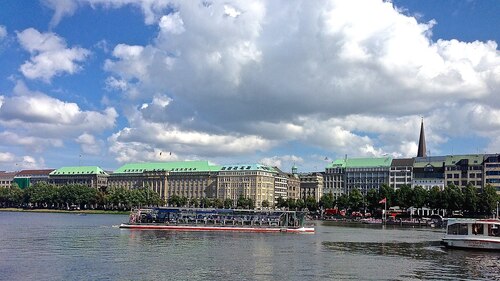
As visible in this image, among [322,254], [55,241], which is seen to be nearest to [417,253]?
[322,254]

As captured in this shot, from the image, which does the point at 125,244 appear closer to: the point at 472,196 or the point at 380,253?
the point at 380,253

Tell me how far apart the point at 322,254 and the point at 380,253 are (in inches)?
345

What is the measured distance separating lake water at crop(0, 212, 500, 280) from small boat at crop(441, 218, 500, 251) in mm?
2575

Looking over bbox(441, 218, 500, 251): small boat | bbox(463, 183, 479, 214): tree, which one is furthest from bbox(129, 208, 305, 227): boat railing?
bbox(463, 183, 479, 214): tree

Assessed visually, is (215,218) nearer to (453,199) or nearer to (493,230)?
(493,230)

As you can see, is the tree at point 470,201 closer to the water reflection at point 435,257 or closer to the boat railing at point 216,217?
the boat railing at point 216,217

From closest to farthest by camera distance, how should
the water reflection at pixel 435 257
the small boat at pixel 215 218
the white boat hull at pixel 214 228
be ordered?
the water reflection at pixel 435 257 → the white boat hull at pixel 214 228 → the small boat at pixel 215 218

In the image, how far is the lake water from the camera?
51.4 m

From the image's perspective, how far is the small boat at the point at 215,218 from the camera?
399 feet

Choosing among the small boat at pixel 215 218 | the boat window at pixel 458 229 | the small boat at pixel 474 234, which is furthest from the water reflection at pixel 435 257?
the small boat at pixel 215 218


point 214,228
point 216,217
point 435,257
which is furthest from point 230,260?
point 216,217

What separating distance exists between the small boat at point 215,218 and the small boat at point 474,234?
4182 cm

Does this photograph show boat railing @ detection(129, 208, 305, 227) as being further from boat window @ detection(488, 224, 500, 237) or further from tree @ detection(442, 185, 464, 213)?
tree @ detection(442, 185, 464, 213)

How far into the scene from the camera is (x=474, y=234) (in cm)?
8194
